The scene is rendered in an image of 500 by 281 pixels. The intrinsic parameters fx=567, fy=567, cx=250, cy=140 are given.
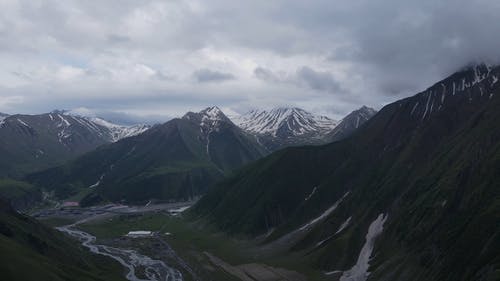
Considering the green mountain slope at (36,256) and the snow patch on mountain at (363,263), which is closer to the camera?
the green mountain slope at (36,256)

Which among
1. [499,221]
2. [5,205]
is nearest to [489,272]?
[499,221]

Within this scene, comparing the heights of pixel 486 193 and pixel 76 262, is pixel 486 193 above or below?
above

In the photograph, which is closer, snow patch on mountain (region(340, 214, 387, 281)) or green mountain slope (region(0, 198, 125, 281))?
green mountain slope (region(0, 198, 125, 281))

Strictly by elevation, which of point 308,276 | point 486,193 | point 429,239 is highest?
point 486,193

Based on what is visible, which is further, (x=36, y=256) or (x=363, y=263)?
(x=363, y=263)

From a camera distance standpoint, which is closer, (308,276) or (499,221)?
(499,221)

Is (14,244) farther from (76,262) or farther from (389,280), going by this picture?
(389,280)

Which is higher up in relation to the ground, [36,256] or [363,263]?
[36,256]

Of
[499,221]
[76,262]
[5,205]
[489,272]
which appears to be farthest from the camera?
[5,205]
